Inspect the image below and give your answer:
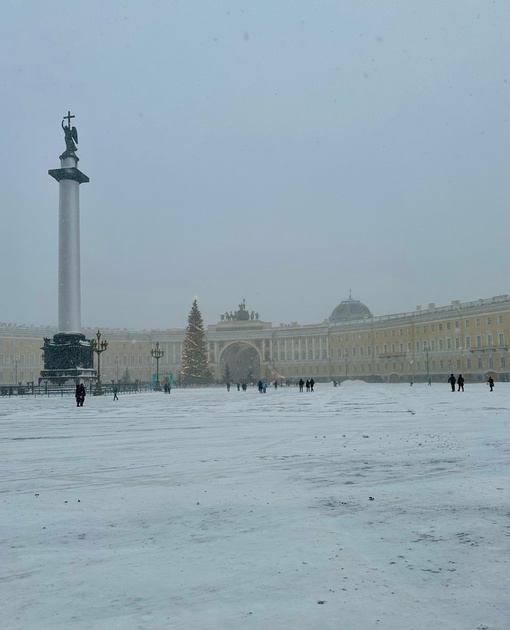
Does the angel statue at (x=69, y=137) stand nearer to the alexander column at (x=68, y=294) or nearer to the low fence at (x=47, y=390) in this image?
the alexander column at (x=68, y=294)

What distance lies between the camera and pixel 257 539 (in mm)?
6574

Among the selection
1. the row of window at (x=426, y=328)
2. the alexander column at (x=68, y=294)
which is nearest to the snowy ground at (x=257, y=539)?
the alexander column at (x=68, y=294)

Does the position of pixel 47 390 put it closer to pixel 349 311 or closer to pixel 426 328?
pixel 426 328

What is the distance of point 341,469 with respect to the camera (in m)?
11.0

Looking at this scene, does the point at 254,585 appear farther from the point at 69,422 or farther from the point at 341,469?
the point at 69,422

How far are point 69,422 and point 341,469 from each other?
14419mm

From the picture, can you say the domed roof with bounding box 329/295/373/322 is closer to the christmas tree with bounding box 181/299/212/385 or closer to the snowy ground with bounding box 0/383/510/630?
the christmas tree with bounding box 181/299/212/385

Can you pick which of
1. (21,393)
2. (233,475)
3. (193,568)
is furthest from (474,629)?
(21,393)

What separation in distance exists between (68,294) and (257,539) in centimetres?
4592

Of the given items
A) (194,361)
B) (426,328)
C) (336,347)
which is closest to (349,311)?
(336,347)

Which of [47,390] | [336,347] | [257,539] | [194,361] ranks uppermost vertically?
[336,347]

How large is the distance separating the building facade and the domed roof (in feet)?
0.67

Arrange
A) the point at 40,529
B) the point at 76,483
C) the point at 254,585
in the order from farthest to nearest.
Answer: the point at 76,483 → the point at 40,529 → the point at 254,585

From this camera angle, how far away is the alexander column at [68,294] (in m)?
48.9
